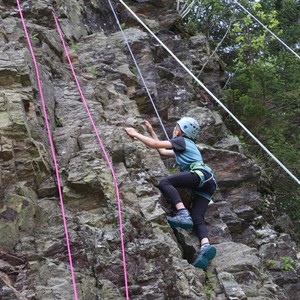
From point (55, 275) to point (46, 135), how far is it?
2358 mm

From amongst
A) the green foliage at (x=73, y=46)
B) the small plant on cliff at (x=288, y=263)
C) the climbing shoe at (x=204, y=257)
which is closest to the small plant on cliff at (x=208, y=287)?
the climbing shoe at (x=204, y=257)

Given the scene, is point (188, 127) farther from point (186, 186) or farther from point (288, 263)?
point (288, 263)

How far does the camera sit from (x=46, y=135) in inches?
284

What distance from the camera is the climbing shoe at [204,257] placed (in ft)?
23.3

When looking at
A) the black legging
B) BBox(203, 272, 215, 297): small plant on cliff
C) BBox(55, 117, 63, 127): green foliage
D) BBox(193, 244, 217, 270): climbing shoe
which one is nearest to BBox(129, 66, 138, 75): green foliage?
BBox(55, 117, 63, 127): green foliage

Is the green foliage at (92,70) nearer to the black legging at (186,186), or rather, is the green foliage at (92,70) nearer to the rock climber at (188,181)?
the rock climber at (188,181)

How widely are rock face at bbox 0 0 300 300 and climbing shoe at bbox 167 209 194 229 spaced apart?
0.17 metres

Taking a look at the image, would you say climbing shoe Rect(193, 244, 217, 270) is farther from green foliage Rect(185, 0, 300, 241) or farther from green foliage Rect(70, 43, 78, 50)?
green foliage Rect(185, 0, 300, 241)

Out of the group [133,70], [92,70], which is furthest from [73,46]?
[133,70]

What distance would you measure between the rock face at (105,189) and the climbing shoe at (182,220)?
0.55ft

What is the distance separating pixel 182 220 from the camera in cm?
737

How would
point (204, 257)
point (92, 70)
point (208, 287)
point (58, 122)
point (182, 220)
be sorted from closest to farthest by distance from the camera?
point (208, 287), point (204, 257), point (182, 220), point (58, 122), point (92, 70)

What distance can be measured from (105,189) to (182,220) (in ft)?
4.49

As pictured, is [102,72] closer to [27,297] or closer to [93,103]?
[93,103]
